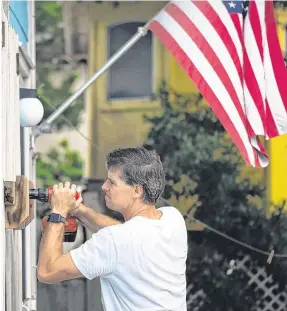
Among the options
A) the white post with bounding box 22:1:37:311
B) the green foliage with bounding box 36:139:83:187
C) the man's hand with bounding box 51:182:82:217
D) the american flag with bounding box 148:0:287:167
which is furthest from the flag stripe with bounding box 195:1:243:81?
→ the green foliage with bounding box 36:139:83:187

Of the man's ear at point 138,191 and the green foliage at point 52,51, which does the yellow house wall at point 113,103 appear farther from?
the man's ear at point 138,191

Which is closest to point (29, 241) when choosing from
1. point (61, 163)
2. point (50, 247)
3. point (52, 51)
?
point (50, 247)

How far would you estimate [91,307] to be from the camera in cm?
656

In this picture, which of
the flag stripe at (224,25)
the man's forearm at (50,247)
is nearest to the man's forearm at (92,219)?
the man's forearm at (50,247)

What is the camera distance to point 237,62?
Answer: 576cm

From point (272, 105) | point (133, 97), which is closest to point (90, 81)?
point (272, 105)

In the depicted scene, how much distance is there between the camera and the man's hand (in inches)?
141

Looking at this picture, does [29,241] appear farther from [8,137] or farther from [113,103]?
[113,103]

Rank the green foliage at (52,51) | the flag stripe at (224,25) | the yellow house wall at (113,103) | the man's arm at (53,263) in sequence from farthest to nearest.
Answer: the green foliage at (52,51) → the yellow house wall at (113,103) → the flag stripe at (224,25) → the man's arm at (53,263)

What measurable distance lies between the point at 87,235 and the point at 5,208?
Result: 3.94 m

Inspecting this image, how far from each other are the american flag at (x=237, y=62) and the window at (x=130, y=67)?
25.9 feet

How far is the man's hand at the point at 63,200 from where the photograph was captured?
3.58 meters

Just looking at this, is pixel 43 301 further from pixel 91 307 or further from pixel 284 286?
pixel 284 286

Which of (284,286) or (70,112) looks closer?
(284,286)
